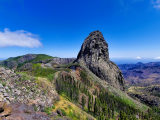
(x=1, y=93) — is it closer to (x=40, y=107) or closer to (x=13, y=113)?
(x=13, y=113)

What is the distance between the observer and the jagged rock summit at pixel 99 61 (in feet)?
305

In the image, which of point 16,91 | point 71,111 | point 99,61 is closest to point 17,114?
point 16,91

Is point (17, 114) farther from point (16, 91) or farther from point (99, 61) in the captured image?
point (99, 61)

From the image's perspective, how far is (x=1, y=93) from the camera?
14.3 meters

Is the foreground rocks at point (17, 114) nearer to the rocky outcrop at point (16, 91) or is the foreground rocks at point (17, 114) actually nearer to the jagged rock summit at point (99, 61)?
the rocky outcrop at point (16, 91)

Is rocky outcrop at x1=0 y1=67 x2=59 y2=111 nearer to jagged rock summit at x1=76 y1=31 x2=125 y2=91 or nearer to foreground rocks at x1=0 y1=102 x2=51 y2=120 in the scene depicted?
foreground rocks at x1=0 y1=102 x2=51 y2=120

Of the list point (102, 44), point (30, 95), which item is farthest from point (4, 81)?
point (102, 44)

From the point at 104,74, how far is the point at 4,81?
8839 centimetres

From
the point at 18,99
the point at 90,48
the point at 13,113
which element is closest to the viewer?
the point at 13,113

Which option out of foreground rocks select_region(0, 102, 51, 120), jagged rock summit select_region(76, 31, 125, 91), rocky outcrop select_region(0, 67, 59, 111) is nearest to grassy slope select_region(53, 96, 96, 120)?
rocky outcrop select_region(0, 67, 59, 111)

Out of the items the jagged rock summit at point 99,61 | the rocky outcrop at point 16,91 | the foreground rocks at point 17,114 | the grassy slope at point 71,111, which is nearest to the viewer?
the foreground rocks at point 17,114

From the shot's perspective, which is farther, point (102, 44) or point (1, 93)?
point (102, 44)

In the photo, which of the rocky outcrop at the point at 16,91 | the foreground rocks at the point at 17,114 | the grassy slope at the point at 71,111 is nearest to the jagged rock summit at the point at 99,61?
the grassy slope at the point at 71,111

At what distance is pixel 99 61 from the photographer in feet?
329
